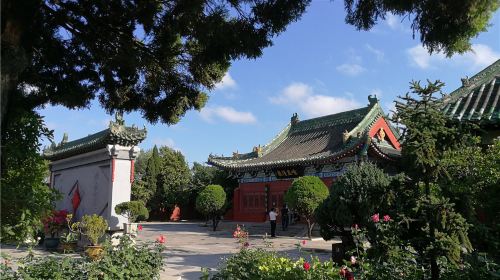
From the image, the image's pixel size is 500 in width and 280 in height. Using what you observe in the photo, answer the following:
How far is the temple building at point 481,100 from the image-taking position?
259 inches

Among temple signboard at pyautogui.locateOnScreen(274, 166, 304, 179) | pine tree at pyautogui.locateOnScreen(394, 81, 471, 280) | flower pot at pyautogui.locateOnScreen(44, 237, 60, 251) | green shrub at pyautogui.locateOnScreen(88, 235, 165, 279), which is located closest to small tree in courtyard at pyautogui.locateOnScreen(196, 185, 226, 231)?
temple signboard at pyautogui.locateOnScreen(274, 166, 304, 179)

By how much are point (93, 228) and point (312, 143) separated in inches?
652

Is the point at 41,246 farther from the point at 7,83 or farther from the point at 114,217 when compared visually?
the point at 7,83

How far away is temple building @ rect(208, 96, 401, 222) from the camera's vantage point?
21.1 m

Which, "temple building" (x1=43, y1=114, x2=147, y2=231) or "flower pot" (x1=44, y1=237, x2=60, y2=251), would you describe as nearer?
"temple building" (x1=43, y1=114, x2=147, y2=231)

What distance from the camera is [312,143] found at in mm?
25391

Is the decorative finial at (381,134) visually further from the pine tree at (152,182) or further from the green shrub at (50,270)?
the pine tree at (152,182)

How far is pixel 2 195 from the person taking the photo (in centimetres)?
369

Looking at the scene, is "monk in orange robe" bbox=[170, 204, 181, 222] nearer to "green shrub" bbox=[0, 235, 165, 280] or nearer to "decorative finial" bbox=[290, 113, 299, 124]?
"decorative finial" bbox=[290, 113, 299, 124]

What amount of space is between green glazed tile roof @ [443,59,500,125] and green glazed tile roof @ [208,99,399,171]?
11896mm

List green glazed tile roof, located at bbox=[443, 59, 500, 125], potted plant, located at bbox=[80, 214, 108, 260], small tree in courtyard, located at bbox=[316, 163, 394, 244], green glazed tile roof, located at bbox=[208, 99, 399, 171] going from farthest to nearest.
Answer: green glazed tile roof, located at bbox=[208, 99, 399, 171] → potted plant, located at bbox=[80, 214, 108, 260] → small tree in courtyard, located at bbox=[316, 163, 394, 244] → green glazed tile roof, located at bbox=[443, 59, 500, 125]

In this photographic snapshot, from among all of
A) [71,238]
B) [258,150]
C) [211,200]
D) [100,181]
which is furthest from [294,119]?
[71,238]

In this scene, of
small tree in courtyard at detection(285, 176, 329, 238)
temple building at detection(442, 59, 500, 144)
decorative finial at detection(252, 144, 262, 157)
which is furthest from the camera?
decorative finial at detection(252, 144, 262, 157)

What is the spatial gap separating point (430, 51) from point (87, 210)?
12.7 meters
